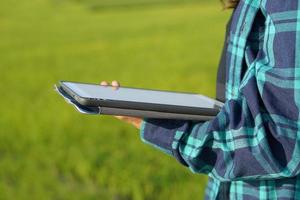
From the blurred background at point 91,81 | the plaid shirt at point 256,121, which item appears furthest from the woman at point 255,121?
the blurred background at point 91,81

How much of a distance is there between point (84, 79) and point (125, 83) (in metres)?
0.61

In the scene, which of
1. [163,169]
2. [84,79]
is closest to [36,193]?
[163,169]

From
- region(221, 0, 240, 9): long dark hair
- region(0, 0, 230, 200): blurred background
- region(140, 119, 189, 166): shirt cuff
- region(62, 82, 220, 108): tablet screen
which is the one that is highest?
region(221, 0, 240, 9): long dark hair

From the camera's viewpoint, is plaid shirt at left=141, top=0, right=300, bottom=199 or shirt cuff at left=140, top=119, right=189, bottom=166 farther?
shirt cuff at left=140, top=119, right=189, bottom=166

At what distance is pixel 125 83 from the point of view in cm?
698

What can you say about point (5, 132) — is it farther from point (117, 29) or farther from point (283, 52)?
point (117, 29)

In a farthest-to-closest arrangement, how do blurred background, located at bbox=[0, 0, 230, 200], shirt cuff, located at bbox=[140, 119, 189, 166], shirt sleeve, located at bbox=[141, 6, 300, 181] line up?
1. blurred background, located at bbox=[0, 0, 230, 200]
2. shirt cuff, located at bbox=[140, 119, 189, 166]
3. shirt sleeve, located at bbox=[141, 6, 300, 181]

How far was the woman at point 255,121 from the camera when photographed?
1.14 meters

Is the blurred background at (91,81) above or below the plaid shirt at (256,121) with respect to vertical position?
below

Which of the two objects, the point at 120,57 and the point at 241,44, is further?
the point at 120,57

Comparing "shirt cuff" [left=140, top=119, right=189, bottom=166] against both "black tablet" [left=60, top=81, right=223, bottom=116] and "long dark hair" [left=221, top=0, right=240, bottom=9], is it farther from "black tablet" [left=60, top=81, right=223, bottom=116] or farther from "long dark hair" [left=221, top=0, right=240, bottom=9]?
"long dark hair" [left=221, top=0, right=240, bottom=9]

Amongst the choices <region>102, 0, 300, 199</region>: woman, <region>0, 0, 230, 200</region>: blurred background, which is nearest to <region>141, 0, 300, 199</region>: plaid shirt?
<region>102, 0, 300, 199</region>: woman

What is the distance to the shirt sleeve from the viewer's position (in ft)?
3.74

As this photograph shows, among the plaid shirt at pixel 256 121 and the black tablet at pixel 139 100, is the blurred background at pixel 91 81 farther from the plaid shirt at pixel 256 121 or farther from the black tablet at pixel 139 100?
the plaid shirt at pixel 256 121
